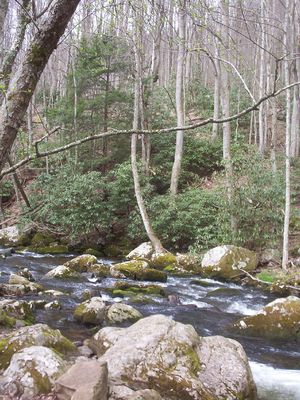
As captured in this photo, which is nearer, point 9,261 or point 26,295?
point 26,295

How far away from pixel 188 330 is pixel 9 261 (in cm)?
975

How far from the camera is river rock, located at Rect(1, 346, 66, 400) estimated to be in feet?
14.7

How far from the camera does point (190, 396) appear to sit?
4.67 meters

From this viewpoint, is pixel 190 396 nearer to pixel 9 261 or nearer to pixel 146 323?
pixel 146 323

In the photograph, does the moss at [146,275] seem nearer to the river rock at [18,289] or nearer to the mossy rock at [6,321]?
the river rock at [18,289]

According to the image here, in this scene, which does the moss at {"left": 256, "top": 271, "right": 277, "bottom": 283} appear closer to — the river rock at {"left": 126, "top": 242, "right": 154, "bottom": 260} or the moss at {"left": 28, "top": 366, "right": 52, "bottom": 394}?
the river rock at {"left": 126, "top": 242, "right": 154, "bottom": 260}

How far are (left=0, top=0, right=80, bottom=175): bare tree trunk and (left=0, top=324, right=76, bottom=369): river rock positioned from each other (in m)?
4.17

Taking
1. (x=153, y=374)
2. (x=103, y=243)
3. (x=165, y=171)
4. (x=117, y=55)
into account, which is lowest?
(x=103, y=243)

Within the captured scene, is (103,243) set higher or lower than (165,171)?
lower

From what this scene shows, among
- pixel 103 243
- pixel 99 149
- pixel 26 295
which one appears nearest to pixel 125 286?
pixel 26 295

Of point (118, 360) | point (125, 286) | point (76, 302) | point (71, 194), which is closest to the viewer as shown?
point (118, 360)

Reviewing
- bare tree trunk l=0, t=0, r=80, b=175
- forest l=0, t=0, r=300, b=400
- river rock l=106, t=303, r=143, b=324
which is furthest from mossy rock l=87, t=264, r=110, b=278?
bare tree trunk l=0, t=0, r=80, b=175

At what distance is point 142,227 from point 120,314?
8.80 m

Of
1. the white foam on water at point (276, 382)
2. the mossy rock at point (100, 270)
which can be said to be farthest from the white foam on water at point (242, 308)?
the mossy rock at point (100, 270)
